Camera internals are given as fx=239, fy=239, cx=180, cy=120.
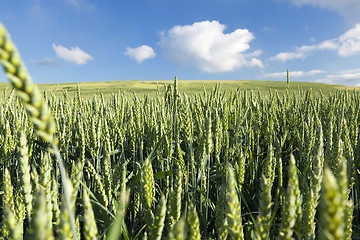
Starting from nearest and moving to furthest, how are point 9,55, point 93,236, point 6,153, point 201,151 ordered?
point 9,55 < point 93,236 < point 201,151 < point 6,153

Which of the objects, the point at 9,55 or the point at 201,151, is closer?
the point at 9,55

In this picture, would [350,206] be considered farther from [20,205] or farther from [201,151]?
[20,205]

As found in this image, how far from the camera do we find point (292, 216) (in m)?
0.53

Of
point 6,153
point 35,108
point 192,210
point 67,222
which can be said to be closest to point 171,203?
point 192,210

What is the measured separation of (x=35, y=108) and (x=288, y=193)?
20.4 inches

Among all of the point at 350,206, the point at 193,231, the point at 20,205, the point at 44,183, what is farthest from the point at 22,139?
the point at 350,206

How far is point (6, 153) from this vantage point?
156 cm

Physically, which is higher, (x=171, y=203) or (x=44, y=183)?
(x=44, y=183)

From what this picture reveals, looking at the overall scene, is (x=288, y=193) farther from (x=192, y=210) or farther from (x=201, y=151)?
(x=201, y=151)

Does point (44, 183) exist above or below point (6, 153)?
above

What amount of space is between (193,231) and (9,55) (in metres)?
0.51

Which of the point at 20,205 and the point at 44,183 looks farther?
the point at 20,205

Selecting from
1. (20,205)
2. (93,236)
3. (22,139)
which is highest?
(22,139)

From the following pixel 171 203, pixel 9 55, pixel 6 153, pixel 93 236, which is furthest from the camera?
pixel 6 153
